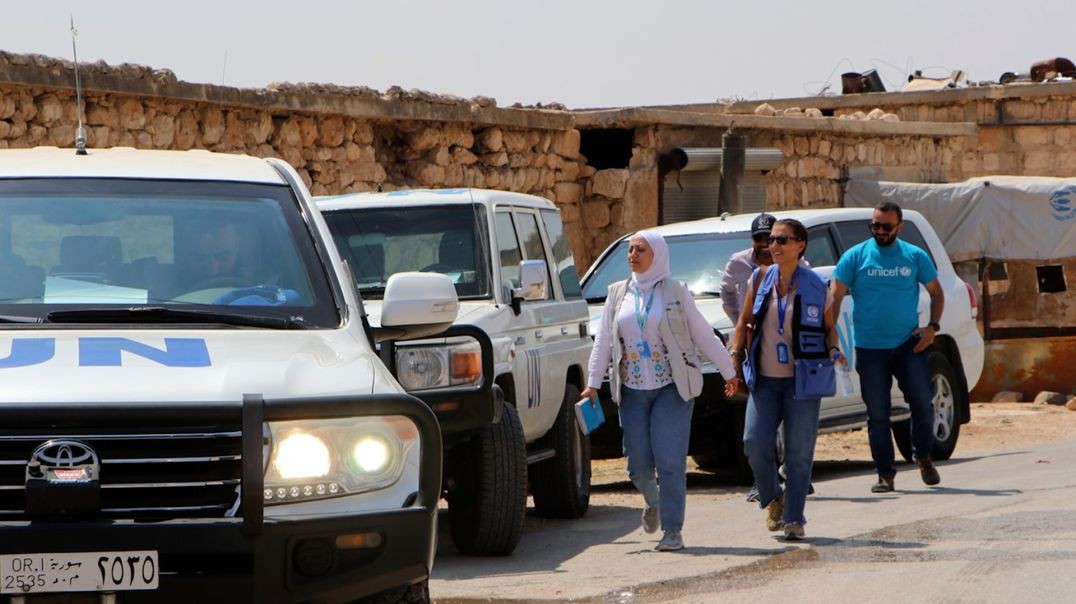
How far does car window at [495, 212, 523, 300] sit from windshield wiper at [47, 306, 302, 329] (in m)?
3.92

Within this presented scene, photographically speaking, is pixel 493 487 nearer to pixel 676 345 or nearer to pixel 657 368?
pixel 657 368

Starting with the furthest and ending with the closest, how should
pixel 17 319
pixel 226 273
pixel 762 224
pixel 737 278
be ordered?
pixel 737 278 < pixel 762 224 < pixel 226 273 < pixel 17 319

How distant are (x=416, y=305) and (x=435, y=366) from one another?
8.83ft

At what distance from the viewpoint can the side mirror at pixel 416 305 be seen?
5.18 meters

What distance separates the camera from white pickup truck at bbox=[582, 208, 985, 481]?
11422 mm

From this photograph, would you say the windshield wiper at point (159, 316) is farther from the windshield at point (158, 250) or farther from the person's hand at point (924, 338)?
the person's hand at point (924, 338)

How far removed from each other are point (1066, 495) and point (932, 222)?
34.2 feet

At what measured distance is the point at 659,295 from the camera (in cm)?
835

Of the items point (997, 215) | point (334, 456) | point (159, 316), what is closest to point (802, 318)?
point (159, 316)

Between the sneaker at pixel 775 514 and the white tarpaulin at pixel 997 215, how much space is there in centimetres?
1143

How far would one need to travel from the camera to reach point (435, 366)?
25.8ft

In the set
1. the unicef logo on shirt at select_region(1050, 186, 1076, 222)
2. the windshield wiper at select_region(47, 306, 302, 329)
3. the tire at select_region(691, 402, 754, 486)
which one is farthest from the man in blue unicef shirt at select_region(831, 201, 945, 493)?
the unicef logo on shirt at select_region(1050, 186, 1076, 222)

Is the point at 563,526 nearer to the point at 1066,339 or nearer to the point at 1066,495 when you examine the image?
the point at 1066,495

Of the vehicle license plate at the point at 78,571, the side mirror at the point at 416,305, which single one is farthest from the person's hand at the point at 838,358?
the vehicle license plate at the point at 78,571
